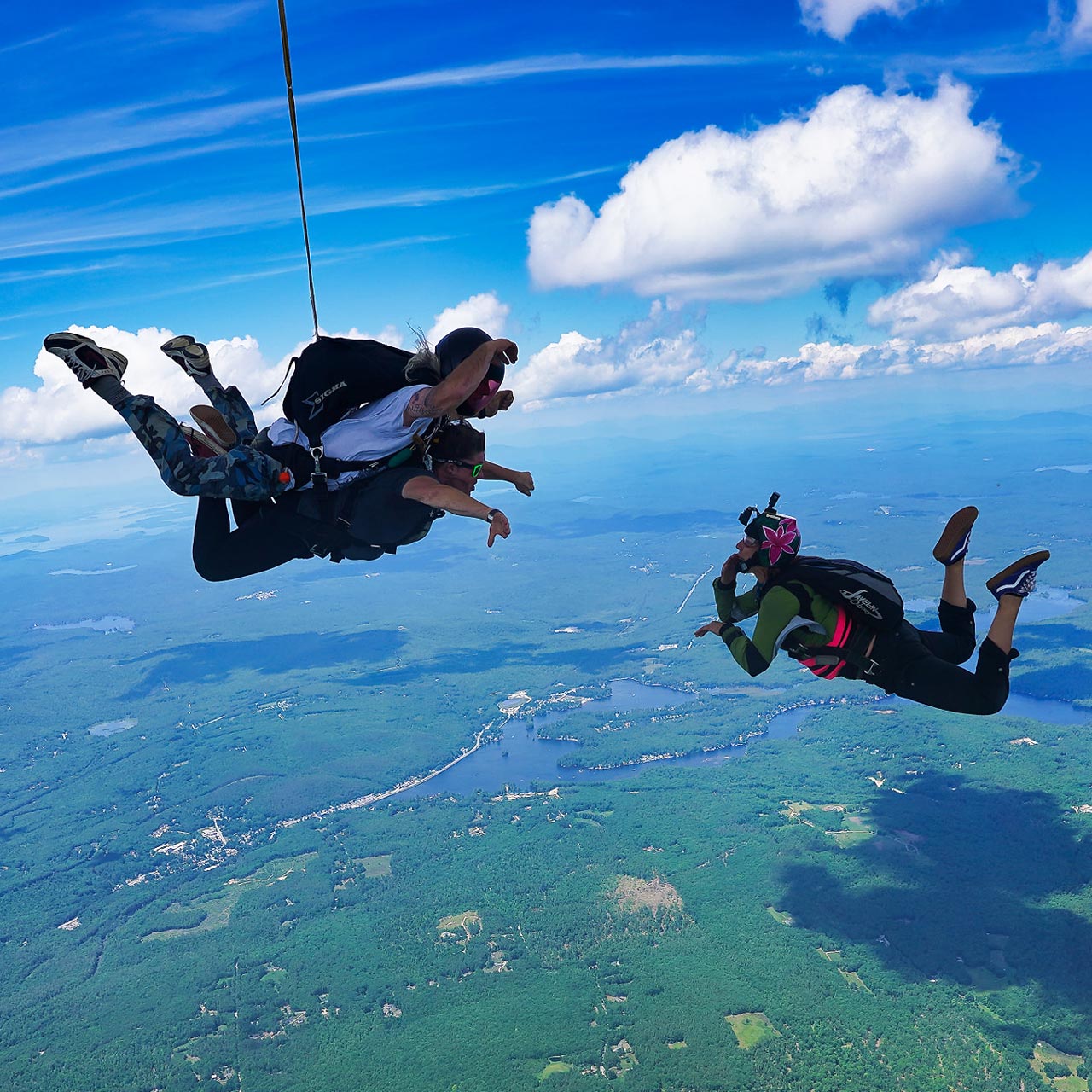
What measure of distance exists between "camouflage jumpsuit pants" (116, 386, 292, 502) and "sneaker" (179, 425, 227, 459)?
246mm

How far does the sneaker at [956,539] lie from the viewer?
5516 millimetres

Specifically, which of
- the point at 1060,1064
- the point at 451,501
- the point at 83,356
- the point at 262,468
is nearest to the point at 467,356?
the point at 451,501

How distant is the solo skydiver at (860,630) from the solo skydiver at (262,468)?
1.81m

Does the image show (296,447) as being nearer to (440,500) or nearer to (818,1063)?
(440,500)

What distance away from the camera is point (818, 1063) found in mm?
56750

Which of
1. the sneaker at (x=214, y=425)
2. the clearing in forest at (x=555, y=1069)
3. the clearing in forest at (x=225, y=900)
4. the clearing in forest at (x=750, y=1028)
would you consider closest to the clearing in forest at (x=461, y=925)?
the clearing in forest at (x=555, y=1069)

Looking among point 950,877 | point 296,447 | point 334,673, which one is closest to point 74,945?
point 334,673

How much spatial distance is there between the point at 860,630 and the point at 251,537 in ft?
14.7

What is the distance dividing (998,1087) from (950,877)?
1079 inches

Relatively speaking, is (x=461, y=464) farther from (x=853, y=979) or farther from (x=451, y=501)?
(x=853, y=979)

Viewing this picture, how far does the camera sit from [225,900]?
8344 cm

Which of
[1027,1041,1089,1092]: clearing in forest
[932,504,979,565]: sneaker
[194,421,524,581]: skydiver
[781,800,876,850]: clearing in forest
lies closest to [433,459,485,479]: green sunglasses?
[194,421,524,581]: skydiver

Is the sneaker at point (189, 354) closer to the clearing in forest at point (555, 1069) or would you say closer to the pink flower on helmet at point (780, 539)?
the pink flower on helmet at point (780, 539)

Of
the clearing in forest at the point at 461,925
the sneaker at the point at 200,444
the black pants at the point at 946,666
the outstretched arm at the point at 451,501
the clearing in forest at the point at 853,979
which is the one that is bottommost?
the clearing in forest at the point at 853,979
